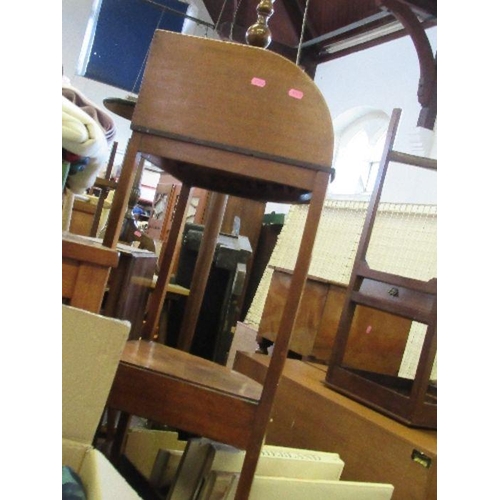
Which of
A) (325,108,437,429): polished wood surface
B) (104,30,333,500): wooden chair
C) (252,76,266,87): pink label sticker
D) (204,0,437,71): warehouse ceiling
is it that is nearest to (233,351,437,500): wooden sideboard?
(325,108,437,429): polished wood surface

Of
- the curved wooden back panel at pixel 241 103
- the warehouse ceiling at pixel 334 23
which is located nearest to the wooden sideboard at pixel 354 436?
the curved wooden back panel at pixel 241 103

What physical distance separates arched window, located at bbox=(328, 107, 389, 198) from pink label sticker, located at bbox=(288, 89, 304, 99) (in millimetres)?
3684

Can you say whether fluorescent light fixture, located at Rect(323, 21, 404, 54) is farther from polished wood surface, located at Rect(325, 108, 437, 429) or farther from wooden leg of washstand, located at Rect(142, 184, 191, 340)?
wooden leg of washstand, located at Rect(142, 184, 191, 340)

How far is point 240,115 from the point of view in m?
0.94

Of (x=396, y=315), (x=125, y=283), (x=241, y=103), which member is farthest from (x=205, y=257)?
(x=241, y=103)

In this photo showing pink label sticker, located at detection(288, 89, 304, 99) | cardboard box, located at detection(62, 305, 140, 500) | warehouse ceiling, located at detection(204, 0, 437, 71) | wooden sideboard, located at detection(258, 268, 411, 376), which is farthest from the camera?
warehouse ceiling, located at detection(204, 0, 437, 71)

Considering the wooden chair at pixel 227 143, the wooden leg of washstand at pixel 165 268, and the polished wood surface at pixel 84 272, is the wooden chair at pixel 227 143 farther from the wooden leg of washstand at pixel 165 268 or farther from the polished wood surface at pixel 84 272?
the wooden leg of washstand at pixel 165 268

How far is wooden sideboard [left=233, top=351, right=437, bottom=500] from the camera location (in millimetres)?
1274

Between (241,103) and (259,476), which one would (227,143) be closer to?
(241,103)

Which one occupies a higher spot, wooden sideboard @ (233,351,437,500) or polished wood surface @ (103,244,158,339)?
polished wood surface @ (103,244,158,339)

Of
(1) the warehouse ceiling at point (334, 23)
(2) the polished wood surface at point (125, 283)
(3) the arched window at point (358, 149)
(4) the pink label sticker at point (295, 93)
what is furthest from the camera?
(3) the arched window at point (358, 149)

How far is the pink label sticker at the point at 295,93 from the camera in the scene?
929 millimetres

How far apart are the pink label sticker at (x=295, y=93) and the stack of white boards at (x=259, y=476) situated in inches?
25.5
